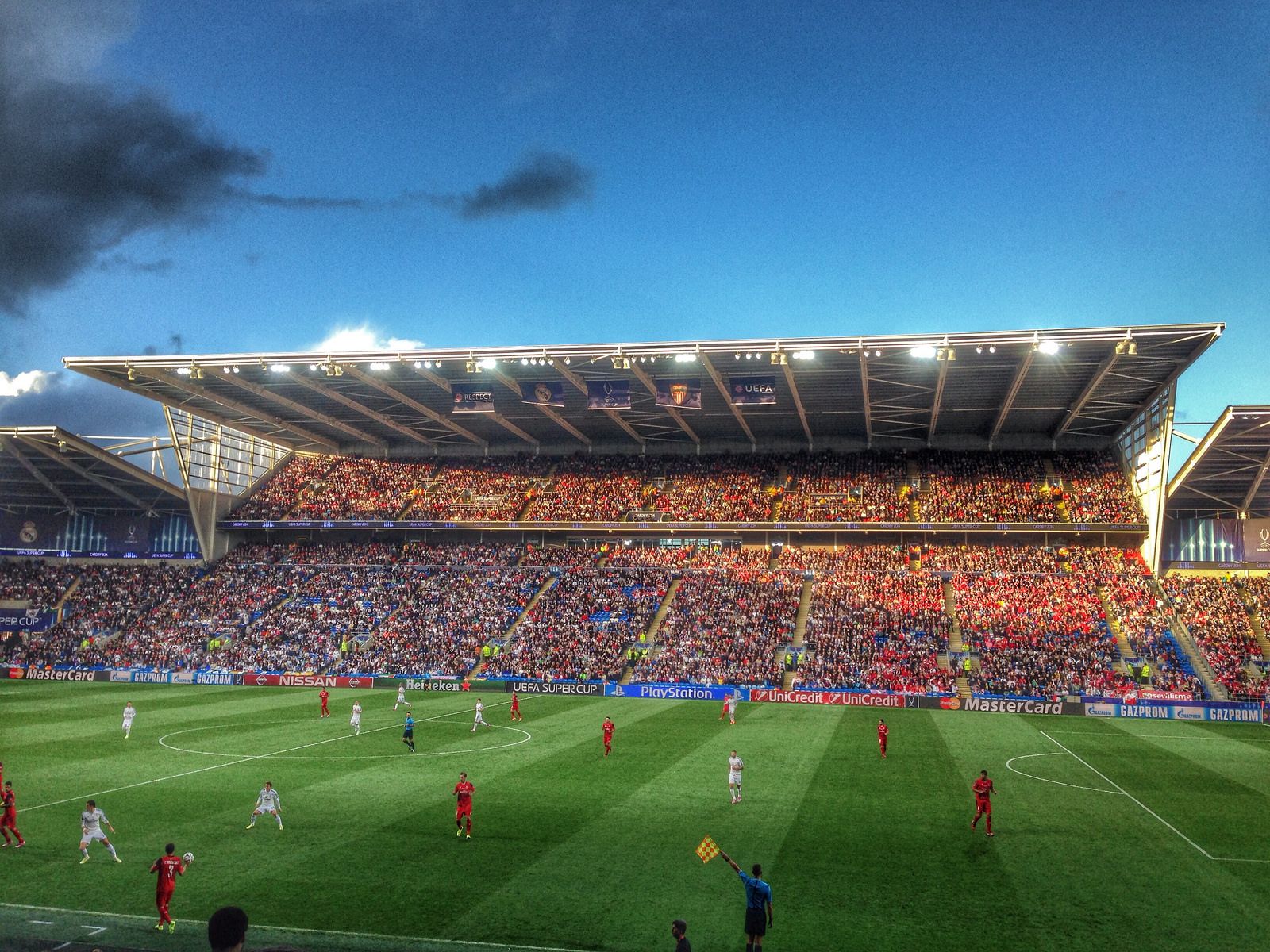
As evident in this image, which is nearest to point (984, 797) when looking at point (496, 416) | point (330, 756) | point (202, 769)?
point (330, 756)

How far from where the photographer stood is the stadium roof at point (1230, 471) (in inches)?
1666

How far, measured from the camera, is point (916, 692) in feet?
138

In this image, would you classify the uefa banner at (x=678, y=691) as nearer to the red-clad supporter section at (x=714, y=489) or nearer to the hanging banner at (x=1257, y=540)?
the red-clad supporter section at (x=714, y=489)

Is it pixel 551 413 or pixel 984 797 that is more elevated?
pixel 551 413

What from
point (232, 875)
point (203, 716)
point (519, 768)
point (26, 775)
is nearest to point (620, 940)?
point (232, 875)

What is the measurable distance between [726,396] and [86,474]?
4125 cm

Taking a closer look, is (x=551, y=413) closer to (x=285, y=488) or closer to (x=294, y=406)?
(x=294, y=406)

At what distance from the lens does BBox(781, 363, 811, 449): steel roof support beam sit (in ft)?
159

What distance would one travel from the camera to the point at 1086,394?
164 ft

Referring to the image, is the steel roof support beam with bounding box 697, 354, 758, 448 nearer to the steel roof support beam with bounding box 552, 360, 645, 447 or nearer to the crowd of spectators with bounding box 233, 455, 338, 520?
the steel roof support beam with bounding box 552, 360, 645, 447

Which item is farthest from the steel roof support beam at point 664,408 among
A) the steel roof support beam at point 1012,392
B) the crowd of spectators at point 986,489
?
the steel roof support beam at point 1012,392

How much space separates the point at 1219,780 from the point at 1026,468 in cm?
3711

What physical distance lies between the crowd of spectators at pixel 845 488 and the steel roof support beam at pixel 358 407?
26528mm

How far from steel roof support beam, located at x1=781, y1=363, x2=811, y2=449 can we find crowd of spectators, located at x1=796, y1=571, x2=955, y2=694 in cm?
1010
